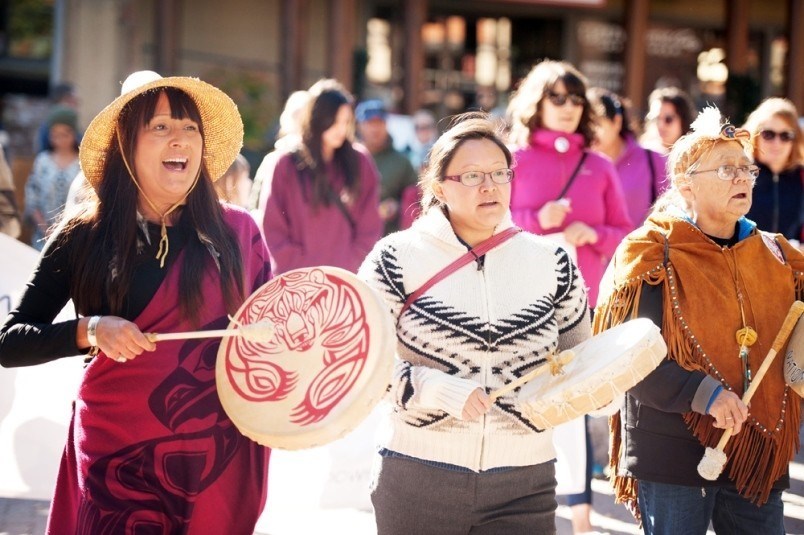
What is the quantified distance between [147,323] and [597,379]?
118 centimetres

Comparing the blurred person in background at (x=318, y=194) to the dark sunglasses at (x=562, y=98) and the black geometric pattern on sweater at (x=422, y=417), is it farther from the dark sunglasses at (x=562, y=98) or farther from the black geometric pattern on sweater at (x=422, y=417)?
the black geometric pattern on sweater at (x=422, y=417)

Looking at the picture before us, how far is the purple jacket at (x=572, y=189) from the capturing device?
564cm

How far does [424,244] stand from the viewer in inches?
137

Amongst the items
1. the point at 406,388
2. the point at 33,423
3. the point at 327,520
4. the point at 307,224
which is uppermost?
the point at 307,224

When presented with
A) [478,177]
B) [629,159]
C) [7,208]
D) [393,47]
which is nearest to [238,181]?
[7,208]

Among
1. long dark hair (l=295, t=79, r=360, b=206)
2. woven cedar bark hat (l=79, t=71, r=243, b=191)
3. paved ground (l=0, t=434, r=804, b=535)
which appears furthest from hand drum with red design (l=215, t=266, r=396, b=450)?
long dark hair (l=295, t=79, r=360, b=206)

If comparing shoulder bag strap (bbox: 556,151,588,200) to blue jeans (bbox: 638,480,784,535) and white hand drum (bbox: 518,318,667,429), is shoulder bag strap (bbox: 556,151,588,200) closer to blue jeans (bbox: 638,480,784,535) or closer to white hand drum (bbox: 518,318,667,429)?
blue jeans (bbox: 638,480,784,535)

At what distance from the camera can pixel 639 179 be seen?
269 inches

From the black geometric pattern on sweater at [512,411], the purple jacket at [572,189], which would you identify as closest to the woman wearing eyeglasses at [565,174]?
the purple jacket at [572,189]

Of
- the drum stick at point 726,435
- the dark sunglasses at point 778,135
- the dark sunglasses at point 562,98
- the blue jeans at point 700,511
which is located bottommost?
the blue jeans at point 700,511

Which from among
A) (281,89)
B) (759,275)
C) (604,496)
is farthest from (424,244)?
(281,89)

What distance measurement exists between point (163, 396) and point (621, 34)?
52.0 feet

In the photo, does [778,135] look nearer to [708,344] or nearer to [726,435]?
[708,344]

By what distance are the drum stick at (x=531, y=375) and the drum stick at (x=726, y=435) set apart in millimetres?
661
